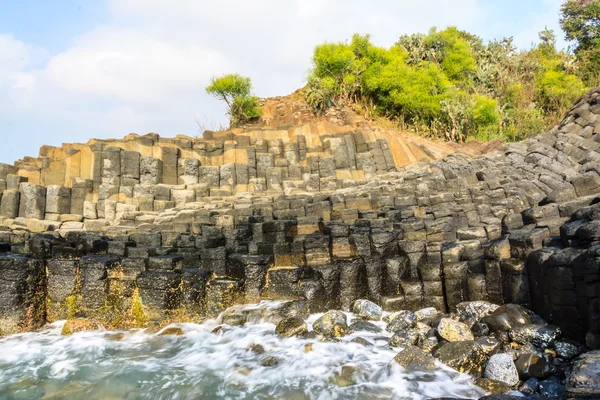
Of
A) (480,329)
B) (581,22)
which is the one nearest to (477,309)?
(480,329)

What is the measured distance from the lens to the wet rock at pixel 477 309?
704 centimetres

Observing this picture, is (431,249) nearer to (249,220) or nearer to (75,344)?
(249,220)

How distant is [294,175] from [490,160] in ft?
28.8

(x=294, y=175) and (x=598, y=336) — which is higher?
(x=294, y=175)

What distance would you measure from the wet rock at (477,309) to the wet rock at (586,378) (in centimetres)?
253

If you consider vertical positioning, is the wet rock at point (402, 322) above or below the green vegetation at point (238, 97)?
below

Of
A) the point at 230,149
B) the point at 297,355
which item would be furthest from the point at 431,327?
the point at 230,149

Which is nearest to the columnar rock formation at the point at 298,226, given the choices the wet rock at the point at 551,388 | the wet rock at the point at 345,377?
the wet rock at the point at 551,388

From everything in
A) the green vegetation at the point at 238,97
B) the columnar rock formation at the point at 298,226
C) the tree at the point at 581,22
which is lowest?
the columnar rock formation at the point at 298,226

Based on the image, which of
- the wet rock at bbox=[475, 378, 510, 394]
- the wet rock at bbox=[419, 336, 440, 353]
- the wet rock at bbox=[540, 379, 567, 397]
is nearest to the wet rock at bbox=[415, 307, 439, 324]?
the wet rock at bbox=[419, 336, 440, 353]

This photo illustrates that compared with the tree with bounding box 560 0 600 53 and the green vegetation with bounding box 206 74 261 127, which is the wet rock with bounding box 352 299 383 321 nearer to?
the green vegetation with bounding box 206 74 261 127

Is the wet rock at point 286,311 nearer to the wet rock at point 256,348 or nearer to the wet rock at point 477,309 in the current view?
the wet rock at point 256,348

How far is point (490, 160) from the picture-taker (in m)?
18.4

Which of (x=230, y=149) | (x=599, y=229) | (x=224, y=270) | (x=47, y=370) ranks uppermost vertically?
(x=230, y=149)
